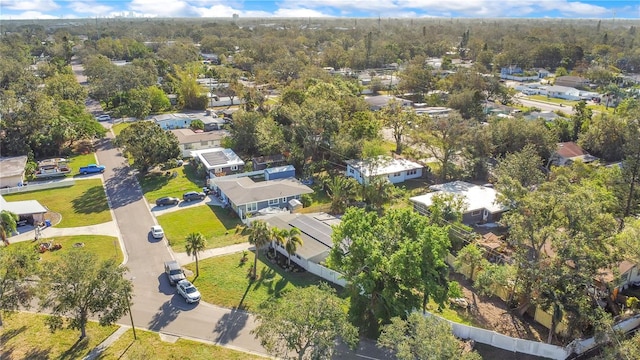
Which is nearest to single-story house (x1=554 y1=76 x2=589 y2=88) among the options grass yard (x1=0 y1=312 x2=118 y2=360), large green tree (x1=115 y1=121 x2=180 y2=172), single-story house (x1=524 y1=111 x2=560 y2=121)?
single-story house (x1=524 y1=111 x2=560 y2=121)

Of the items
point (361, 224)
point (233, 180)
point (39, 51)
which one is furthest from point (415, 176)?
point (39, 51)

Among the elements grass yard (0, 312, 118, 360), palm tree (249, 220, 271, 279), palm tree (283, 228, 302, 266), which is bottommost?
grass yard (0, 312, 118, 360)

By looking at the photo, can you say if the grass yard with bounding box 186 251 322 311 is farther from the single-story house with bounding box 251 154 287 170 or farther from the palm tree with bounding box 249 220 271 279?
the single-story house with bounding box 251 154 287 170

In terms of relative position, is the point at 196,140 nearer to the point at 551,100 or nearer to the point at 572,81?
the point at 551,100

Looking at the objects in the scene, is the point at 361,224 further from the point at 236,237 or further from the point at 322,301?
the point at 236,237

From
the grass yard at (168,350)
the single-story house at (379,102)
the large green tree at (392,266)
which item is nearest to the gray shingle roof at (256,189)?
the large green tree at (392,266)
